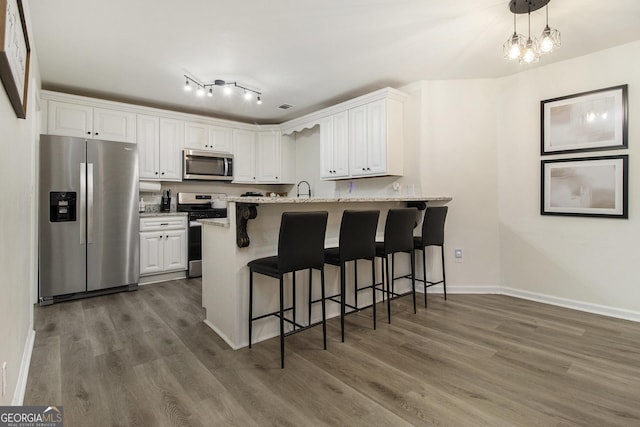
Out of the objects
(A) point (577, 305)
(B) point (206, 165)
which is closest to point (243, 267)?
(B) point (206, 165)

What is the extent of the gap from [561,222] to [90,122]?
5492 mm

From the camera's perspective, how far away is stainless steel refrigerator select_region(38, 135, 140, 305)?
132 inches

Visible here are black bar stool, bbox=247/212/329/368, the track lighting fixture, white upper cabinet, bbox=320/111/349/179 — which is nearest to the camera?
black bar stool, bbox=247/212/329/368

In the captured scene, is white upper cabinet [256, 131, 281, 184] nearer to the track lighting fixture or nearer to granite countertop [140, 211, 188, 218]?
the track lighting fixture

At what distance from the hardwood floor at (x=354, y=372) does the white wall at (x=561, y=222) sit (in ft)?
1.07

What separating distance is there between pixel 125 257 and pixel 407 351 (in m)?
3.35

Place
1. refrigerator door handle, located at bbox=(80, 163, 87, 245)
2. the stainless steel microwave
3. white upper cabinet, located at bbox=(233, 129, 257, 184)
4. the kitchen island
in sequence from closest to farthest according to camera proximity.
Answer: the kitchen island < refrigerator door handle, located at bbox=(80, 163, 87, 245) < the stainless steel microwave < white upper cabinet, located at bbox=(233, 129, 257, 184)

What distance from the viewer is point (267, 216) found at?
2.53 m

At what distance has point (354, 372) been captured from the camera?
80.4 inches

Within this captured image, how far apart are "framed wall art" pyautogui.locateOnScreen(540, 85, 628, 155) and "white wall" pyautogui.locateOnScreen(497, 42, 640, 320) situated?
7 centimetres

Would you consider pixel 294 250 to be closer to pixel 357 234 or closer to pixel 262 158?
pixel 357 234

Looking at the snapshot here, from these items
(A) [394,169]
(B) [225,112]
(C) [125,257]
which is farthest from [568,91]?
(C) [125,257]

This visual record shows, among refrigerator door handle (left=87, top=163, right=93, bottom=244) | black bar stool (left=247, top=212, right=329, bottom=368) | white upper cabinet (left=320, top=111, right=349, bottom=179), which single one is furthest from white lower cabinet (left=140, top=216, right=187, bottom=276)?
black bar stool (left=247, top=212, right=329, bottom=368)

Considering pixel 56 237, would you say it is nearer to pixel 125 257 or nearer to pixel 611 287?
pixel 125 257
